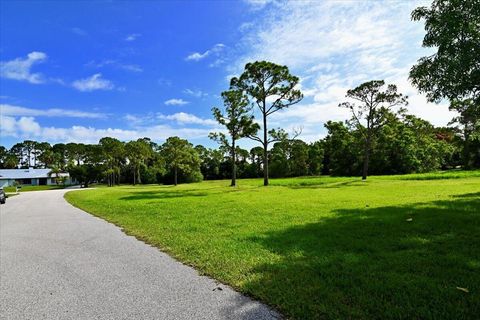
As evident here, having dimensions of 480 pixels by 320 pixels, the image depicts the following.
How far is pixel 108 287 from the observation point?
4578 mm

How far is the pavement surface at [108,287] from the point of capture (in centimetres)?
373

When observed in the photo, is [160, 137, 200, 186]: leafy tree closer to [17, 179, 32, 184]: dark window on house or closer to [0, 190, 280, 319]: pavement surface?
[0, 190, 280, 319]: pavement surface

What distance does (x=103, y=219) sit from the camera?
12281 mm

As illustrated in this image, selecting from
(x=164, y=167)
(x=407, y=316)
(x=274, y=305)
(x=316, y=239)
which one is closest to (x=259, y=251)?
(x=316, y=239)

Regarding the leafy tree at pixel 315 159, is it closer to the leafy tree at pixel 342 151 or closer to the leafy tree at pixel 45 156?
the leafy tree at pixel 342 151

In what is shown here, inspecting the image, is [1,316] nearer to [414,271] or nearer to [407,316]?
[407,316]

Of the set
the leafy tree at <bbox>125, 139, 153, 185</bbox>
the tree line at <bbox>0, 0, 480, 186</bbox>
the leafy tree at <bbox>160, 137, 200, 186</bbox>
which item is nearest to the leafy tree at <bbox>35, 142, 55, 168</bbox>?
the tree line at <bbox>0, 0, 480, 186</bbox>

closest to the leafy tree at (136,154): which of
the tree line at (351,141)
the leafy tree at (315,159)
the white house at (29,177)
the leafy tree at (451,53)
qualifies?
the tree line at (351,141)

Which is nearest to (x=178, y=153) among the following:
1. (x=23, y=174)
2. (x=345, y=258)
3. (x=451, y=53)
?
(x=451, y=53)

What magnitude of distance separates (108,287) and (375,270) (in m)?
3.88

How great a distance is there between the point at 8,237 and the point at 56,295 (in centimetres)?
640

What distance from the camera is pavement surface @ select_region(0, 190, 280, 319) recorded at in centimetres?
373

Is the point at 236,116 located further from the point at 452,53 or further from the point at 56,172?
the point at 56,172

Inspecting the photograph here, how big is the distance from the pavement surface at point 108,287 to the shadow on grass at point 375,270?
63 cm
